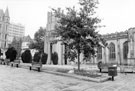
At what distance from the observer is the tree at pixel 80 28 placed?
11.2m

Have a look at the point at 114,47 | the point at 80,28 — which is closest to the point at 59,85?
the point at 80,28

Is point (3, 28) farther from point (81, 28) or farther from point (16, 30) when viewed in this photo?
point (81, 28)

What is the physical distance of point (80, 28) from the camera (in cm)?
1123

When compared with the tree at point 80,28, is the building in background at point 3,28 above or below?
above

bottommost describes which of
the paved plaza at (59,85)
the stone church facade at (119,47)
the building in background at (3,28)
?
the paved plaza at (59,85)

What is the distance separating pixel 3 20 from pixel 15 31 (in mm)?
59983

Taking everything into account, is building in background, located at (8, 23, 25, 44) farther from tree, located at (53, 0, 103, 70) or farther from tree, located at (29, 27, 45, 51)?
tree, located at (53, 0, 103, 70)

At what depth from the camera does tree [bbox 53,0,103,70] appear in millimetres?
11187

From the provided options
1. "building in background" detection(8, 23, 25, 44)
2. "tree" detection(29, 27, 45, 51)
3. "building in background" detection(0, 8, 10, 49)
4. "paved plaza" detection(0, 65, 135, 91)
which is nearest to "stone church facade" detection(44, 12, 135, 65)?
"tree" detection(29, 27, 45, 51)

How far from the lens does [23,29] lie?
144m

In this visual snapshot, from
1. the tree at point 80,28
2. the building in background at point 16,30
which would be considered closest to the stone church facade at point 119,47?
the tree at point 80,28

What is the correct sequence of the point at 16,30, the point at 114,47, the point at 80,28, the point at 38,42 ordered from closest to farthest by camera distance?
the point at 80,28 → the point at 114,47 → the point at 38,42 → the point at 16,30

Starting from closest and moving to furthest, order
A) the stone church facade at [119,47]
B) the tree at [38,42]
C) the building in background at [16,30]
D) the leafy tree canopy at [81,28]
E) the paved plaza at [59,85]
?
1. the paved plaza at [59,85]
2. the leafy tree canopy at [81,28]
3. the stone church facade at [119,47]
4. the tree at [38,42]
5. the building in background at [16,30]

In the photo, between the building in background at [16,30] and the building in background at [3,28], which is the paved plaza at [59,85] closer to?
the building in background at [3,28]
